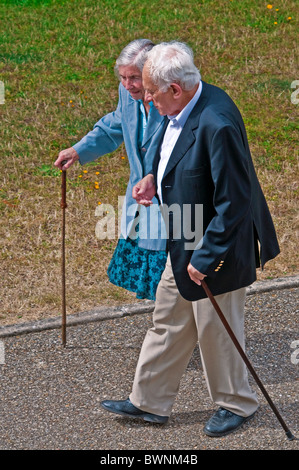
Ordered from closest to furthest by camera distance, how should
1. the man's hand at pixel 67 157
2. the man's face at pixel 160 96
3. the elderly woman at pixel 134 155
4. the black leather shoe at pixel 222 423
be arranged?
the man's face at pixel 160 96, the black leather shoe at pixel 222 423, the elderly woman at pixel 134 155, the man's hand at pixel 67 157

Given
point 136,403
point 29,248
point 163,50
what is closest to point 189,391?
point 136,403

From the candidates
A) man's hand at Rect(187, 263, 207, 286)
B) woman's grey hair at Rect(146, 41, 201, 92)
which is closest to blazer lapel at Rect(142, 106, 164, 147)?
woman's grey hair at Rect(146, 41, 201, 92)

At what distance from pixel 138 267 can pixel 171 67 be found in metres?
1.60

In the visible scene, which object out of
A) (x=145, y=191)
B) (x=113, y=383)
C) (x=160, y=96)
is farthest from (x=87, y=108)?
(x=160, y=96)

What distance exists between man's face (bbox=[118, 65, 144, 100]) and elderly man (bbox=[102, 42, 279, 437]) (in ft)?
1.15

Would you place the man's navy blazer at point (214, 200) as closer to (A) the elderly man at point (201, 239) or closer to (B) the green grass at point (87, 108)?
(A) the elderly man at point (201, 239)

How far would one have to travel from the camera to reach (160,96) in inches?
155

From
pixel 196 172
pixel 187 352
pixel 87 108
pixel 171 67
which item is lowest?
pixel 187 352

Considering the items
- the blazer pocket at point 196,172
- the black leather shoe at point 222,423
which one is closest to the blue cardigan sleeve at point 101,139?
the blazer pocket at point 196,172

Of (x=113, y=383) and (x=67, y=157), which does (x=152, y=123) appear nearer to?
(x=67, y=157)

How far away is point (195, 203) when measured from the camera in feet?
13.0

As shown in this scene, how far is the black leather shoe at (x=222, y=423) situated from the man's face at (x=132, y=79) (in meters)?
1.77

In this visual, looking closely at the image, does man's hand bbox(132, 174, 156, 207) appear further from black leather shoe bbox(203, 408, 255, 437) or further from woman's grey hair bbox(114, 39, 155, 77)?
black leather shoe bbox(203, 408, 255, 437)

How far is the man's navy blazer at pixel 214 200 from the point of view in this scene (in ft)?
12.5
